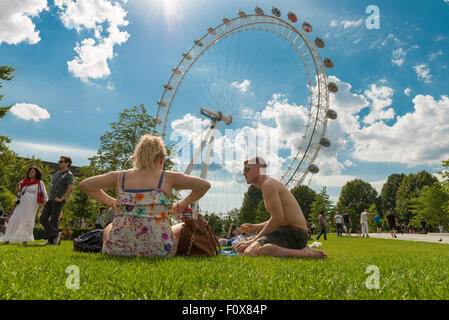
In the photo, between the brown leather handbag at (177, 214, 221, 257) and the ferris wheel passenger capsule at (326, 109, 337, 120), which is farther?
the ferris wheel passenger capsule at (326, 109, 337, 120)

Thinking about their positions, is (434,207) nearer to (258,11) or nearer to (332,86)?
(332,86)

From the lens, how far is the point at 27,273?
1.97 m

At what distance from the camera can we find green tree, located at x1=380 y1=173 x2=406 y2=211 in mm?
58406

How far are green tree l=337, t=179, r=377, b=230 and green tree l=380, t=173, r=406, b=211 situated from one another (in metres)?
3.35

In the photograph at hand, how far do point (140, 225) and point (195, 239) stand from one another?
69 centimetres

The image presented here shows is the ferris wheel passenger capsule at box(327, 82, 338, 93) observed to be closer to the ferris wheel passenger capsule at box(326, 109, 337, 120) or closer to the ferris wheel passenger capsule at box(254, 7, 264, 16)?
A: the ferris wheel passenger capsule at box(326, 109, 337, 120)

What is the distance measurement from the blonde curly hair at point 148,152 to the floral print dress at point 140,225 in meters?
0.29

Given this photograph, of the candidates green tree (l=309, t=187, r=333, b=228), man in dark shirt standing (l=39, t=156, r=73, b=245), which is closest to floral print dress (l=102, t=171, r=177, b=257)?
man in dark shirt standing (l=39, t=156, r=73, b=245)

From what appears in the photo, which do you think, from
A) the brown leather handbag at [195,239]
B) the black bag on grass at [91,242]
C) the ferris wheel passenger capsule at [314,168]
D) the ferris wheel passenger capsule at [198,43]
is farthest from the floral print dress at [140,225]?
the ferris wheel passenger capsule at [198,43]

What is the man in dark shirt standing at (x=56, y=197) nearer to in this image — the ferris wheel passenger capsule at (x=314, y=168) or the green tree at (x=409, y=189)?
the ferris wheel passenger capsule at (x=314, y=168)

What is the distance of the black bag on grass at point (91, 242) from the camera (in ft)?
12.1
